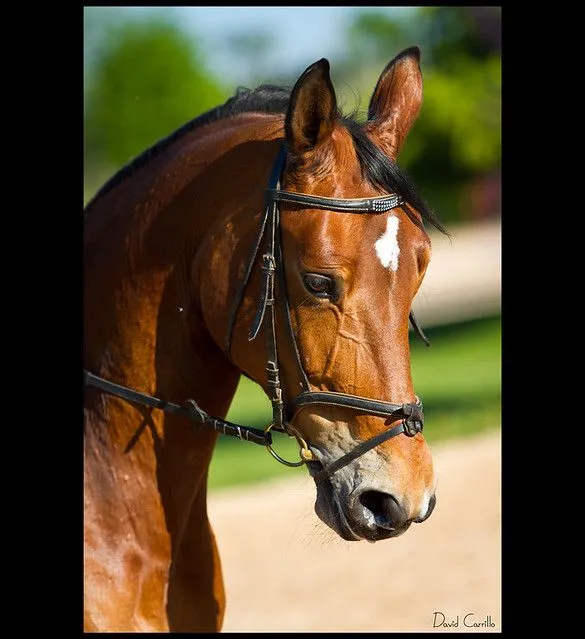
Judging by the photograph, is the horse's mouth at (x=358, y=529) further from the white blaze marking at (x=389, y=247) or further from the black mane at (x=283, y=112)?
the black mane at (x=283, y=112)

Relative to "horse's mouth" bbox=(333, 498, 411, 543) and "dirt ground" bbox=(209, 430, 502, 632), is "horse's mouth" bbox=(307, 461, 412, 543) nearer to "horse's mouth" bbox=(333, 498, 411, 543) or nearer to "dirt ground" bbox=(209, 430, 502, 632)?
"horse's mouth" bbox=(333, 498, 411, 543)

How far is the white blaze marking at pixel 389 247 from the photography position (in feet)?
9.82

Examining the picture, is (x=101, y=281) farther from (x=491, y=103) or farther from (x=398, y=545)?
(x=491, y=103)

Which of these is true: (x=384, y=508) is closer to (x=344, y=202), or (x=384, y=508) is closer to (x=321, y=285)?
(x=321, y=285)

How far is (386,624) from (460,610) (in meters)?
0.66

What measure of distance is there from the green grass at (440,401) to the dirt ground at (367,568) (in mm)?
998

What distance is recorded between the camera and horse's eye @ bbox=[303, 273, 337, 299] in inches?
117

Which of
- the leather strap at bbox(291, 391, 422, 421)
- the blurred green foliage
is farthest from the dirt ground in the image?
the blurred green foliage

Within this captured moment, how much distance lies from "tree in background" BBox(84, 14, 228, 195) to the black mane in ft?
109

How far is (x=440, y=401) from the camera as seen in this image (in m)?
16.1

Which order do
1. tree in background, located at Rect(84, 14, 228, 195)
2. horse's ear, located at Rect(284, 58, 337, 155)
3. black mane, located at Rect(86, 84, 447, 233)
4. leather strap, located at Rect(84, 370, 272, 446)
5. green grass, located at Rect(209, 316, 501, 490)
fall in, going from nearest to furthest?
horse's ear, located at Rect(284, 58, 337, 155), black mane, located at Rect(86, 84, 447, 233), leather strap, located at Rect(84, 370, 272, 446), green grass, located at Rect(209, 316, 501, 490), tree in background, located at Rect(84, 14, 228, 195)

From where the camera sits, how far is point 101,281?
3.57 meters

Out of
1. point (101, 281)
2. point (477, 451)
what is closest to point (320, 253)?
point (101, 281)

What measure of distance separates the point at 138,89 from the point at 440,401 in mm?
31059
